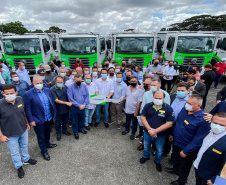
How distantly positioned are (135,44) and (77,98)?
5856 millimetres

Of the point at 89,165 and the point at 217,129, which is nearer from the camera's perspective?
the point at 217,129

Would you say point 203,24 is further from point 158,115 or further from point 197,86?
point 158,115

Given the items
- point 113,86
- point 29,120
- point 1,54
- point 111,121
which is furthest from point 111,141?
point 1,54

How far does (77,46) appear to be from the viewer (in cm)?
870

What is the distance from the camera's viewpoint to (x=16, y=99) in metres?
2.78

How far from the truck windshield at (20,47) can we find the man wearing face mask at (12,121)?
7583 mm

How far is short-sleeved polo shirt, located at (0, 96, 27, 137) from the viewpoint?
260 centimetres

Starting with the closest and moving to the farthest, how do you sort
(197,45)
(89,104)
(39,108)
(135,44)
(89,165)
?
1. (39,108)
2. (89,165)
3. (89,104)
4. (135,44)
5. (197,45)

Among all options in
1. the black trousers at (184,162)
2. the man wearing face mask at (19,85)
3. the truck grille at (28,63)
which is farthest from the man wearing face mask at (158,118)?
the truck grille at (28,63)

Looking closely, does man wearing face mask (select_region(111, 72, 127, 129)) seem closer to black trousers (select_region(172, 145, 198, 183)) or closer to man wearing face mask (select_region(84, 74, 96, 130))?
man wearing face mask (select_region(84, 74, 96, 130))

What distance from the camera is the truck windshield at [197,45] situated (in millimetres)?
8781

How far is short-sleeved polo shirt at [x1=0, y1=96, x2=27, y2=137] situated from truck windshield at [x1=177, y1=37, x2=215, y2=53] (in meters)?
8.97

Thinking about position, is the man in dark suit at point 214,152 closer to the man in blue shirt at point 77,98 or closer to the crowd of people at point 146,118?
the crowd of people at point 146,118

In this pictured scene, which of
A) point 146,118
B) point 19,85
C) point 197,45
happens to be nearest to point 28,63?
point 19,85
